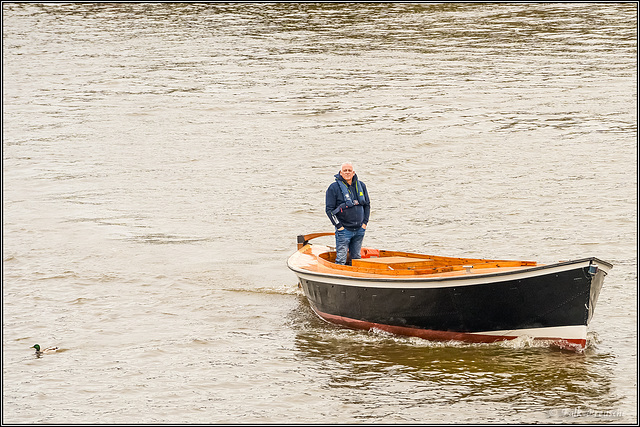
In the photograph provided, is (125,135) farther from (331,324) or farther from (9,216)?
(331,324)

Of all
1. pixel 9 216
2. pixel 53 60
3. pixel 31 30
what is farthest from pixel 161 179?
pixel 31 30

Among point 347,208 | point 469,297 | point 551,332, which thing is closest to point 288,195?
point 347,208

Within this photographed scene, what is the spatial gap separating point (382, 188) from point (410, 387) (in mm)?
11059

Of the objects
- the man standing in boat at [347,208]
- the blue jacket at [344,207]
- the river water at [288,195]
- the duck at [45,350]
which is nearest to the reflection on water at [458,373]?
the river water at [288,195]

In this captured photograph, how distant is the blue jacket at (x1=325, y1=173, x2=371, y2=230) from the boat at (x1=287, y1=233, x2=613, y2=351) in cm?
56

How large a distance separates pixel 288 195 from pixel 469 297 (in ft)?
33.4

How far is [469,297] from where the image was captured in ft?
40.8

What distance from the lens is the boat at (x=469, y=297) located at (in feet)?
39.5

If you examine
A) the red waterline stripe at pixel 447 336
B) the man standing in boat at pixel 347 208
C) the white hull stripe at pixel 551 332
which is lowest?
the red waterline stripe at pixel 447 336

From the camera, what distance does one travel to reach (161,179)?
24.0 meters

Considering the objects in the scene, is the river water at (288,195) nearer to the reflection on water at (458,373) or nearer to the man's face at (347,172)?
the reflection on water at (458,373)

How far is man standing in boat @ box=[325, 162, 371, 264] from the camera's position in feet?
44.8

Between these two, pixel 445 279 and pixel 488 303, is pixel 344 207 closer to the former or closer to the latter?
pixel 445 279

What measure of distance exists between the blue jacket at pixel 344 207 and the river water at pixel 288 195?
1.56 metres
